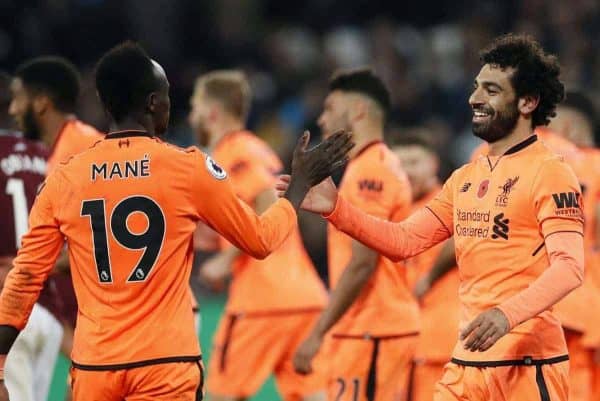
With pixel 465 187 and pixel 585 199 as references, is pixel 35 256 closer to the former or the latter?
pixel 465 187

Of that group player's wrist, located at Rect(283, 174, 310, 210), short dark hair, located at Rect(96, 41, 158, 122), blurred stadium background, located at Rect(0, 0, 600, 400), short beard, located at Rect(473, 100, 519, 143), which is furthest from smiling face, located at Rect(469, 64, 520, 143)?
blurred stadium background, located at Rect(0, 0, 600, 400)

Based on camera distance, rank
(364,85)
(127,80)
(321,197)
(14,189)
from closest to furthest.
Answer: (127,80), (321,197), (14,189), (364,85)

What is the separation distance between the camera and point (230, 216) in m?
5.34

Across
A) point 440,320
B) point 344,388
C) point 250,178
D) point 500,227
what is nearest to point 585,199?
point 440,320

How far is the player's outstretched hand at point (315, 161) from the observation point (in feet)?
18.3

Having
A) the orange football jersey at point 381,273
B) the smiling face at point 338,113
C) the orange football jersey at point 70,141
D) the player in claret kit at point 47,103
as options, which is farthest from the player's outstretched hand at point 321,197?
the player in claret kit at point 47,103

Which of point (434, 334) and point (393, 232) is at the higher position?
point (393, 232)

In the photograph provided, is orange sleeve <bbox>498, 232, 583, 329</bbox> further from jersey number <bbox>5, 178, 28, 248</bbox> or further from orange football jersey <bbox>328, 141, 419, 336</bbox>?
jersey number <bbox>5, 178, 28, 248</bbox>

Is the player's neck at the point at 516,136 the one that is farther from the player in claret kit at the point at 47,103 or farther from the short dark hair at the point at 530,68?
the player in claret kit at the point at 47,103

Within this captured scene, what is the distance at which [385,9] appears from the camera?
17.8 metres

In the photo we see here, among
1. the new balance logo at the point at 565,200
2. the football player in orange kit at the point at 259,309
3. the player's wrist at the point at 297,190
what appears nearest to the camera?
the new balance logo at the point at 565,200

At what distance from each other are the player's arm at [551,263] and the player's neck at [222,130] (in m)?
4.15

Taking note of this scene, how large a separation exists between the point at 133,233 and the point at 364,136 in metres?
2.78

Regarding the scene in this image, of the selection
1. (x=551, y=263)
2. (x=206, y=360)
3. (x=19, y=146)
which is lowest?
(x=551, y=263)
